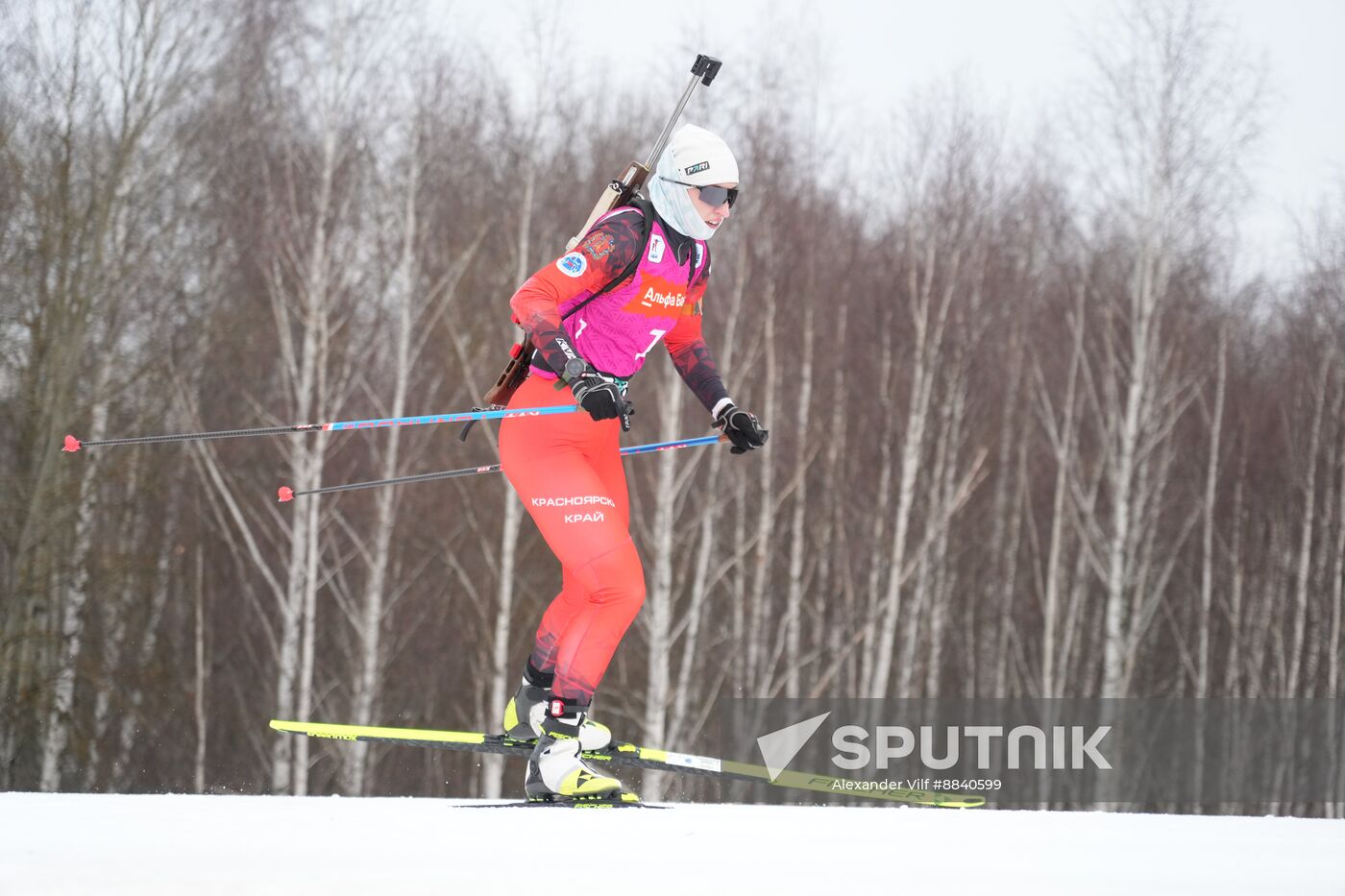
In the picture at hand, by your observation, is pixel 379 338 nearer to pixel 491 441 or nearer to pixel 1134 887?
pixel 491 441

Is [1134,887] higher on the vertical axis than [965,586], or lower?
lower

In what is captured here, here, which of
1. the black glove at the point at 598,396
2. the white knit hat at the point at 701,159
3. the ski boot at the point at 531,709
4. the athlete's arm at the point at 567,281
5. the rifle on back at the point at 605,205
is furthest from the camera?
the ski boot at the point at 531,709

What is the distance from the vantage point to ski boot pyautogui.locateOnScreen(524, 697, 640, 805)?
186 inches

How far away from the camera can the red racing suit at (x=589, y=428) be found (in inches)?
184

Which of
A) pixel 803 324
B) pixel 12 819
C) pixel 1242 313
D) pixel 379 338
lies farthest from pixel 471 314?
pixel 12 819

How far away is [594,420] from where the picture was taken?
4625 mm

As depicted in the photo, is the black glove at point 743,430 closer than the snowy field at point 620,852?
No

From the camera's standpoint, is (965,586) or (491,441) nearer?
(491,441)

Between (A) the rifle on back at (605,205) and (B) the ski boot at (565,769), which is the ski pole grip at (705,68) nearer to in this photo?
(A) the rifle on back at (605,205)

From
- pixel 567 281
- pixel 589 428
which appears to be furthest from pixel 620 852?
pixel 567 281

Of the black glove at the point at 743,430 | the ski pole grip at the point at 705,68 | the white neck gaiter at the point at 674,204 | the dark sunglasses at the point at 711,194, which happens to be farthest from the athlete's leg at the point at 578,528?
the ski pole grip at the point at 705,68

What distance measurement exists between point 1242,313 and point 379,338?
13.9 meters

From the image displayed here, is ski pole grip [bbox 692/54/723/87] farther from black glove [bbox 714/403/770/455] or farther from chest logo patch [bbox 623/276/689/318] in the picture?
black glove [bbox 714/403/770/455]

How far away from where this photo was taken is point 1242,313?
21.8 meters
